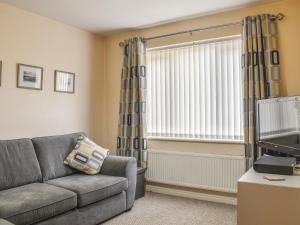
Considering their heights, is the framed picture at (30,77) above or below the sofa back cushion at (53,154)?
above

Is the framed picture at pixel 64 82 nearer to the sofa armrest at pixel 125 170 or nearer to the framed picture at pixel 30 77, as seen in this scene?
the framed picture at pixel 30 77

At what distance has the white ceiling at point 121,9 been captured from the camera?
3188 mm

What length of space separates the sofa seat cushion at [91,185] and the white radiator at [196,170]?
34.4 inches

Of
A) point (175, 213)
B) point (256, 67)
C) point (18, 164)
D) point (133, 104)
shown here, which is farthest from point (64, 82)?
point (256, 67)

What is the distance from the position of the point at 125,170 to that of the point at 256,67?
1954 millimetres

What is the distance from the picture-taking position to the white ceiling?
319cm

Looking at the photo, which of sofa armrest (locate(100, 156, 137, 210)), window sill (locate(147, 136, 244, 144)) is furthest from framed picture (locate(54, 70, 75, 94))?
window sill (locate(147, 136, 244, 144))

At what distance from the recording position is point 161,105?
412 centimetres

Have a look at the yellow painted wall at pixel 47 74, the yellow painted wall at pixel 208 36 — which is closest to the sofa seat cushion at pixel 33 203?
the yellow painted wall at pixel 47 74

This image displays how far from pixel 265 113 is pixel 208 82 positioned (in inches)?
41.4

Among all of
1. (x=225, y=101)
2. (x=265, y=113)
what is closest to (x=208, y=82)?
(x=225, y=101)

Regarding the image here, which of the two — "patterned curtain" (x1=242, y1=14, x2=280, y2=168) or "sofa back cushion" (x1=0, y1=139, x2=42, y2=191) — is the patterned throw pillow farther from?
"patterned curtain" (x1=242, y1=14, x2=280, y2=168)

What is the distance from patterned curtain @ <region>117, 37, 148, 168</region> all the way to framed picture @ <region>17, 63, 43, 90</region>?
3.91 feet

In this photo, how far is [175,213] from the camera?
3.21 metres
